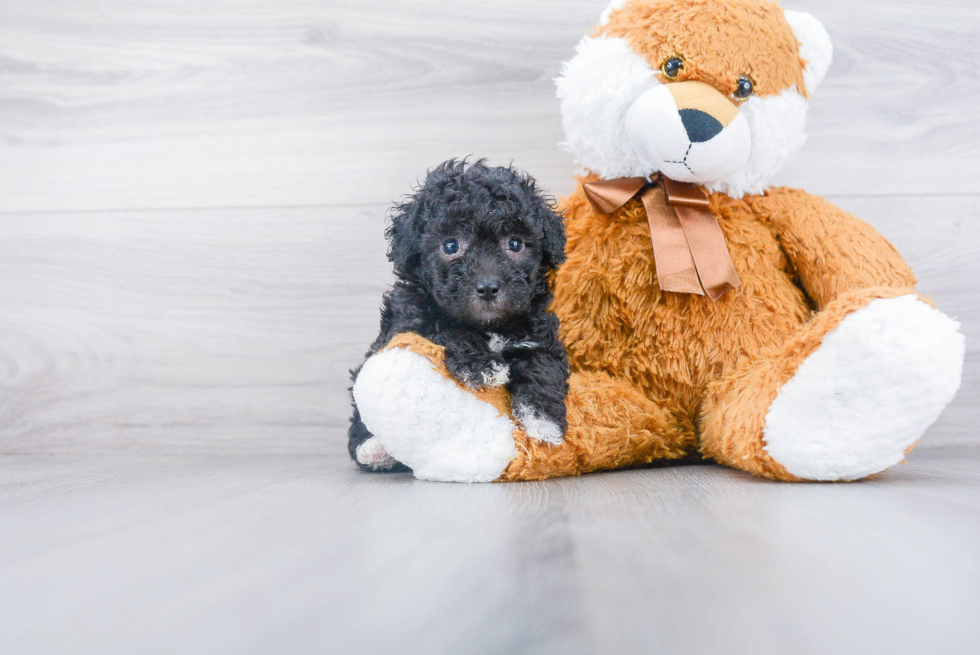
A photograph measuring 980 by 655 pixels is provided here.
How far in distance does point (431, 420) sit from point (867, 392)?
43cm

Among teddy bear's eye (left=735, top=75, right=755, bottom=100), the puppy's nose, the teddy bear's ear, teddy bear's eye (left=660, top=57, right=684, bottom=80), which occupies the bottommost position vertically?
the puppy's nose

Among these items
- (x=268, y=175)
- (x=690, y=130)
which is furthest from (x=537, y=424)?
(x=268, y=175)

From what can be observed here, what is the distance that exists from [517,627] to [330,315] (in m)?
0.87

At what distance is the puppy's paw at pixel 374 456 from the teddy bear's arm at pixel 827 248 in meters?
0.59

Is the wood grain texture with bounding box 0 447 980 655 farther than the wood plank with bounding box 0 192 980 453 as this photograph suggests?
No

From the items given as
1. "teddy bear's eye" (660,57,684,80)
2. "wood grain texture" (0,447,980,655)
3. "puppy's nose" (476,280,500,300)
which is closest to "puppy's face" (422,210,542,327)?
"puppy's nose" (476,280,500,300)

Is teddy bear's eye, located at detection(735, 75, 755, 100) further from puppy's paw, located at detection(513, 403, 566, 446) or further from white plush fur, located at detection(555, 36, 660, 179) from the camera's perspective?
puppy's paw, located at detection(513, 403, 566, 446)

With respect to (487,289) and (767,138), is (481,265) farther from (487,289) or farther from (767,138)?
(767,138)

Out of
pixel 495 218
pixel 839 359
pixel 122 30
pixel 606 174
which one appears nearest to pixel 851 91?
pixel 606 174

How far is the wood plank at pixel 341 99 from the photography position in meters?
1.20

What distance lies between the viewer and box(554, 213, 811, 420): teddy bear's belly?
890 mm

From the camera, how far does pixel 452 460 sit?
76cm

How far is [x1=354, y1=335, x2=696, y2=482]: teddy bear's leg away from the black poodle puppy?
0.06ft

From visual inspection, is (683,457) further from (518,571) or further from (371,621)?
(371,621)
